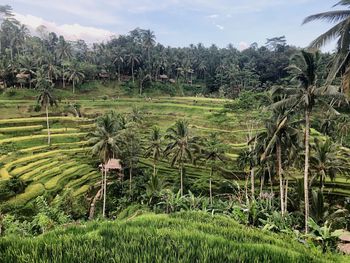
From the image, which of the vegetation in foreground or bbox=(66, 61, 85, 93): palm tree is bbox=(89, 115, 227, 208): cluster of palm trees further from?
bbox=(66, 61, 85, 93): palm tree

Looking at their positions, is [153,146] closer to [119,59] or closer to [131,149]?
[131,149]

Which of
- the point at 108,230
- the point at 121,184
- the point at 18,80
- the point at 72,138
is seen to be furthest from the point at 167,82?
the point at 108,230

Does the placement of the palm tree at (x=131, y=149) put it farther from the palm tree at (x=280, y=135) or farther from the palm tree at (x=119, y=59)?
the palm tree at (x=119, y=59)

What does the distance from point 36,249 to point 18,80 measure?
214 feet

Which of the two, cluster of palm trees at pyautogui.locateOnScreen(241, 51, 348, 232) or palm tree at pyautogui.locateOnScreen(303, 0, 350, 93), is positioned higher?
palm tree at pyautogui.locateOnScreen(303, 0, 350, 93)

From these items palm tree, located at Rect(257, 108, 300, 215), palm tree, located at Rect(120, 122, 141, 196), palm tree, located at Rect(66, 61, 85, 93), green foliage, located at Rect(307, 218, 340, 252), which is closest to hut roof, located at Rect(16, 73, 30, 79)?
palm tree, located at Rect(66, 61, 85, 93)

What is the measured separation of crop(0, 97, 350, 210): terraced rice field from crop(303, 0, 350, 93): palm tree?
21775 millimetres

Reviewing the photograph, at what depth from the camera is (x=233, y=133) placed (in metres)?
49.7

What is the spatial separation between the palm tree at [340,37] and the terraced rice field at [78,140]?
21.8 metres

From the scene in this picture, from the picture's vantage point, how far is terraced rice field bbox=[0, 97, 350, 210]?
3434 cm

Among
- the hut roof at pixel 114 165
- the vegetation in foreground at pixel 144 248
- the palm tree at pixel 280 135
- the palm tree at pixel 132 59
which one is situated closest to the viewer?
the vegetation in foreground at pixel 144 248

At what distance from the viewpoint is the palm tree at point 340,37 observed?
12811 millimetres

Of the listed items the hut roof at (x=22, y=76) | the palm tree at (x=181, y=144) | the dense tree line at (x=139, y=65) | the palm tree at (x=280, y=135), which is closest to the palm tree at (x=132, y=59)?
the dense tree line at (x=139, y=65)

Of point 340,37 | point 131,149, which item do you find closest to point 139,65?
point 131,149
